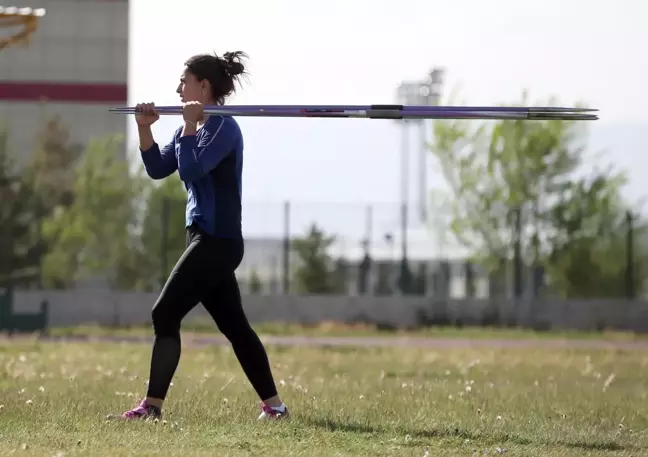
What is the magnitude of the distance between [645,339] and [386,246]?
586 cm

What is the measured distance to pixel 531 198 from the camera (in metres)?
37.1

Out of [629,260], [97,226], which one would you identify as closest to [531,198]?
[629,260]

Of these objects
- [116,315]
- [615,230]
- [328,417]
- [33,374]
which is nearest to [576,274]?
[615,230]

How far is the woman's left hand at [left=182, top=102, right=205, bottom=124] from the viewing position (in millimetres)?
8133

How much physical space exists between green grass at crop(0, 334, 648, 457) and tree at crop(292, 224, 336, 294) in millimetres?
17048

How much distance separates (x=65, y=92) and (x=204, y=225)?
210 ft

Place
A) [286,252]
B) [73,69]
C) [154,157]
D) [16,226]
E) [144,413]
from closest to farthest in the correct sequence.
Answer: [144,413], [154,157], [286,252], [16,226], [73,69]

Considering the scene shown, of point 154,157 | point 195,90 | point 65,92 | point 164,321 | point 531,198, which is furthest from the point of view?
point 65,92

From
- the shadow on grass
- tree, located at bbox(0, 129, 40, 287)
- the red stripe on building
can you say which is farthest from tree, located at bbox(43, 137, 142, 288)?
the shadow on grass

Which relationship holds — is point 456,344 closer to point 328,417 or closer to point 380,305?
point 380,305

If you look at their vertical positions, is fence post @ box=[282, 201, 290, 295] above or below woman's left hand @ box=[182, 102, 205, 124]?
below

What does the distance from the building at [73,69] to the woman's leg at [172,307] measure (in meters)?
61.8

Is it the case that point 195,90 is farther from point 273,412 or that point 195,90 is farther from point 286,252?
point 286,252

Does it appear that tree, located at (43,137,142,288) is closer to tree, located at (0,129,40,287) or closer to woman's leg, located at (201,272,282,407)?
tree, located at (0,129,40,287)
